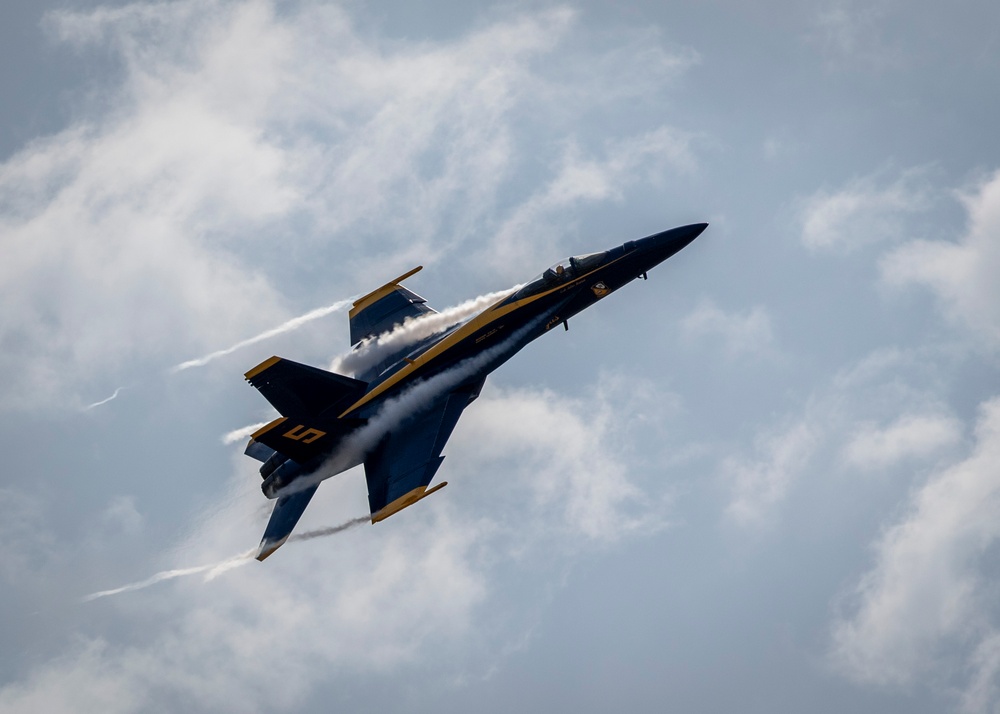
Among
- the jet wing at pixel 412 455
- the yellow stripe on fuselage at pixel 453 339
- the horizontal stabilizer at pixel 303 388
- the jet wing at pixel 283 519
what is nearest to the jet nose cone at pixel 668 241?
the yellow stripe on fuselage at pixel 453 339

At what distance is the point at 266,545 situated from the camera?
54.5 meters

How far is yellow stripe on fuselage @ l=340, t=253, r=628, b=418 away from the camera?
180ft

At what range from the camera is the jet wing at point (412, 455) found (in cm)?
5262

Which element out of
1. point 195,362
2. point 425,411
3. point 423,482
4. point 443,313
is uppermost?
point 195,362

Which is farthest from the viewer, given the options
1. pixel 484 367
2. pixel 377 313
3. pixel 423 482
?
pixel 377 313

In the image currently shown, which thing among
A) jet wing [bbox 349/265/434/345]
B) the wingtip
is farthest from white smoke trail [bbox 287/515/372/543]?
jet wing [bbox 349/265/434/345]

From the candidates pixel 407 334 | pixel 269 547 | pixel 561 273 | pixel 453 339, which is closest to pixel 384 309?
pixel 407 334

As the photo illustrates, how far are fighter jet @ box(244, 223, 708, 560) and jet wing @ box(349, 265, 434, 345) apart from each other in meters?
4.03

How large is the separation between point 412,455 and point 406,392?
8.36ft

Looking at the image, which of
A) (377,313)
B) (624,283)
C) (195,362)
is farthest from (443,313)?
(195,362)

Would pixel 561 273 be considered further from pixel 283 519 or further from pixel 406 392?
pixel 283 519

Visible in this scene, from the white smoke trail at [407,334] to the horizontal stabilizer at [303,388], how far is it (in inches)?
109

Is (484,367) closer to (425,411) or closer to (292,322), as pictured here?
(425,411)

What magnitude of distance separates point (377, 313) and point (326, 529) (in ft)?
35.0
